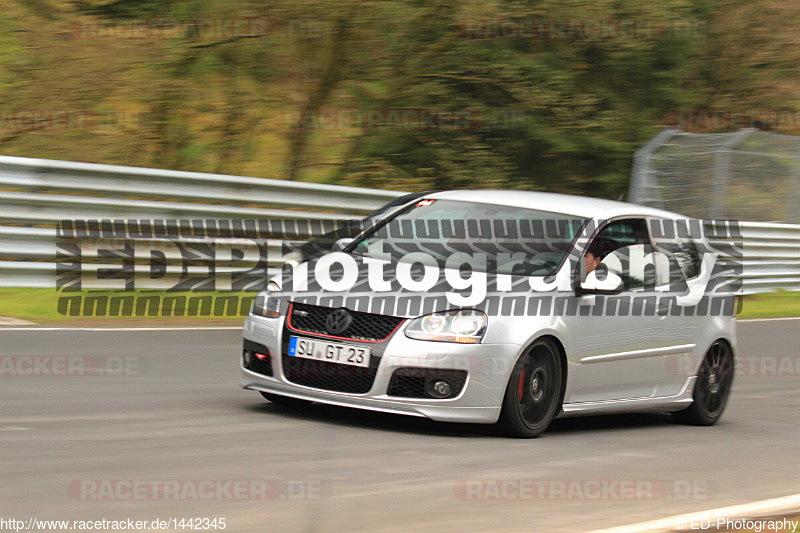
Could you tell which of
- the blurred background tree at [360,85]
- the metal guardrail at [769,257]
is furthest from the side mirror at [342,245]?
the metal guardrail at [769,257]

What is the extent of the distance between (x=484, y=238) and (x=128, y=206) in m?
5.69

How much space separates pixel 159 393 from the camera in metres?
7.97

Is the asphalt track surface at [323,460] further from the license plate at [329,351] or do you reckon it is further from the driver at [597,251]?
the driver at [597,251]

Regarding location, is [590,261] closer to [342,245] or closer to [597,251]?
[597,251]

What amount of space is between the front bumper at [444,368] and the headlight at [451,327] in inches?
1.5

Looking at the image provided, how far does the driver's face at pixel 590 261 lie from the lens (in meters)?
7.72

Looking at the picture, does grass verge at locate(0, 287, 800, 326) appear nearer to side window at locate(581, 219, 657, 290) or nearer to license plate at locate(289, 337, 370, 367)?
license plate at locate(289, 337, 370, 367)

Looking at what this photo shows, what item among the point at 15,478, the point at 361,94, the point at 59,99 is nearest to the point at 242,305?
the point at 59,99

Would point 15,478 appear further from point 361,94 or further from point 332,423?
point 361,94

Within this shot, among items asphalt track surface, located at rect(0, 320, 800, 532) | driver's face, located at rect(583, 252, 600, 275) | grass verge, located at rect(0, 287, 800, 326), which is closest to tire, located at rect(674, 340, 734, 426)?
asphalt track surface, located at rect(0, 320, 800, 532)

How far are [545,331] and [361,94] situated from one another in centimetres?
1116

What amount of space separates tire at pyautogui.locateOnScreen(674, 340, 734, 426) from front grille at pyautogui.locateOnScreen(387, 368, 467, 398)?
2631 mm

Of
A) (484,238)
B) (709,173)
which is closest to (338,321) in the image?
(484,238)

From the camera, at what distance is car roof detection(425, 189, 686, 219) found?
26.6 ft
